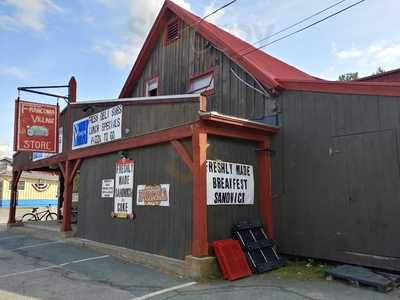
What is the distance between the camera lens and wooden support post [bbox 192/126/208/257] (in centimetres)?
736

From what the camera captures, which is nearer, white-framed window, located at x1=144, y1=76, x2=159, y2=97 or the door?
the door

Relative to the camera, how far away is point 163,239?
27.8 feet

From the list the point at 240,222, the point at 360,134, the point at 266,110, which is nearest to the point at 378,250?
the point at 360,134

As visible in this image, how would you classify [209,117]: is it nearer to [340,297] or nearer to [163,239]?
[163,239]

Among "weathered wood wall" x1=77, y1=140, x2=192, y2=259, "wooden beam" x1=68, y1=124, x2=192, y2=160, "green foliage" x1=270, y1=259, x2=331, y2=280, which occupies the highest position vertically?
"wooden beam" x1=68, y1=124, x2=192, y2=160

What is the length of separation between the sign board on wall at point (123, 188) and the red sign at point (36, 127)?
16.1 feet

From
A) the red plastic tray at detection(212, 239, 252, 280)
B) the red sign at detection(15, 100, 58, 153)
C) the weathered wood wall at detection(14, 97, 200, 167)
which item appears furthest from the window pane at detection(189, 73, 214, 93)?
the red sign at detection(15, 100, 58, 153)

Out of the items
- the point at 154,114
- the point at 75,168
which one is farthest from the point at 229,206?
the point at 75,168

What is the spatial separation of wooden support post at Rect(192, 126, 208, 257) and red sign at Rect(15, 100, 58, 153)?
8390 mm

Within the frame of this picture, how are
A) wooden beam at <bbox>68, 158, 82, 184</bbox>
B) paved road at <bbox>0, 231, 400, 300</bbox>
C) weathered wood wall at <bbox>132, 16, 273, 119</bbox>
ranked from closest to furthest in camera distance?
paved road at <bbox>0, 231, 400, 300</bbox>
weathered wood wall at <bbox>132, 16, 273, 119</bbox>
wooden beam at <bbox>68, 158, 82, 184</bbox>

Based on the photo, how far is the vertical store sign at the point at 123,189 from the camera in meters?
9.82

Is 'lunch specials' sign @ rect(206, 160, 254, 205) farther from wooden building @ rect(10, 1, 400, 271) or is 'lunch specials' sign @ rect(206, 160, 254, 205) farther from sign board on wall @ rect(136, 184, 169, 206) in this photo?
sign board on wall @ rect(136, 184, 169, 206)

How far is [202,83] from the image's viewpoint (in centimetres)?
1195

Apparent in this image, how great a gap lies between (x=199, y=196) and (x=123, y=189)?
3.31 m
